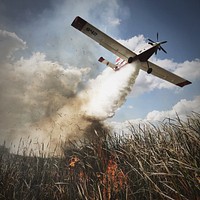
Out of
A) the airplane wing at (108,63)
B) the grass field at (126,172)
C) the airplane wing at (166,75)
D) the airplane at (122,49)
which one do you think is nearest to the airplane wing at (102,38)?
the airplane at (122,49)

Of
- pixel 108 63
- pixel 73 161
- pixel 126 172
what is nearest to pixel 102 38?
pixel 108 63

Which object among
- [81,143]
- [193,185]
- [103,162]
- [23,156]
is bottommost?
[193,185]

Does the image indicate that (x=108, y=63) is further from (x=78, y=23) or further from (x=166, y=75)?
(x=78, y=23)

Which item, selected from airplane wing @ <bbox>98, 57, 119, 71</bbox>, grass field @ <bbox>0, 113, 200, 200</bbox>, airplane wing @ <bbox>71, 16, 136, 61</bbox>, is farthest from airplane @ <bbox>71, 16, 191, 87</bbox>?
grass field @ <bbox>0, 113, 200, 200</bbox>

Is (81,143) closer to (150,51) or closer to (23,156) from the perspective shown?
(23,156)

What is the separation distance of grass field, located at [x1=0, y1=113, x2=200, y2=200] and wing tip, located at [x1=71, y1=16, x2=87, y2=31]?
37.4 feet

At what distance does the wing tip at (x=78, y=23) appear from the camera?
17375 millimetres

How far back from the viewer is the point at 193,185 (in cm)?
328

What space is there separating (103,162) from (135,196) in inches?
94.4

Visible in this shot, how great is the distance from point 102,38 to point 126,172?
47.4ft

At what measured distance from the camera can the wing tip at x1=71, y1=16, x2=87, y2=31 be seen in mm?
17375

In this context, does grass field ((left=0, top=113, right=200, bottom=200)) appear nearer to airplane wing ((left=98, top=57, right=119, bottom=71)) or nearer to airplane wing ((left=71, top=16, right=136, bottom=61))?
airplane wing ((left=71, top=16, right=136, bottom=61))

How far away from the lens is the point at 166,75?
23406 mm

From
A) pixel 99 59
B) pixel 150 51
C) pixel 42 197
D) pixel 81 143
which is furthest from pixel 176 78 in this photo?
pixel 42 197
